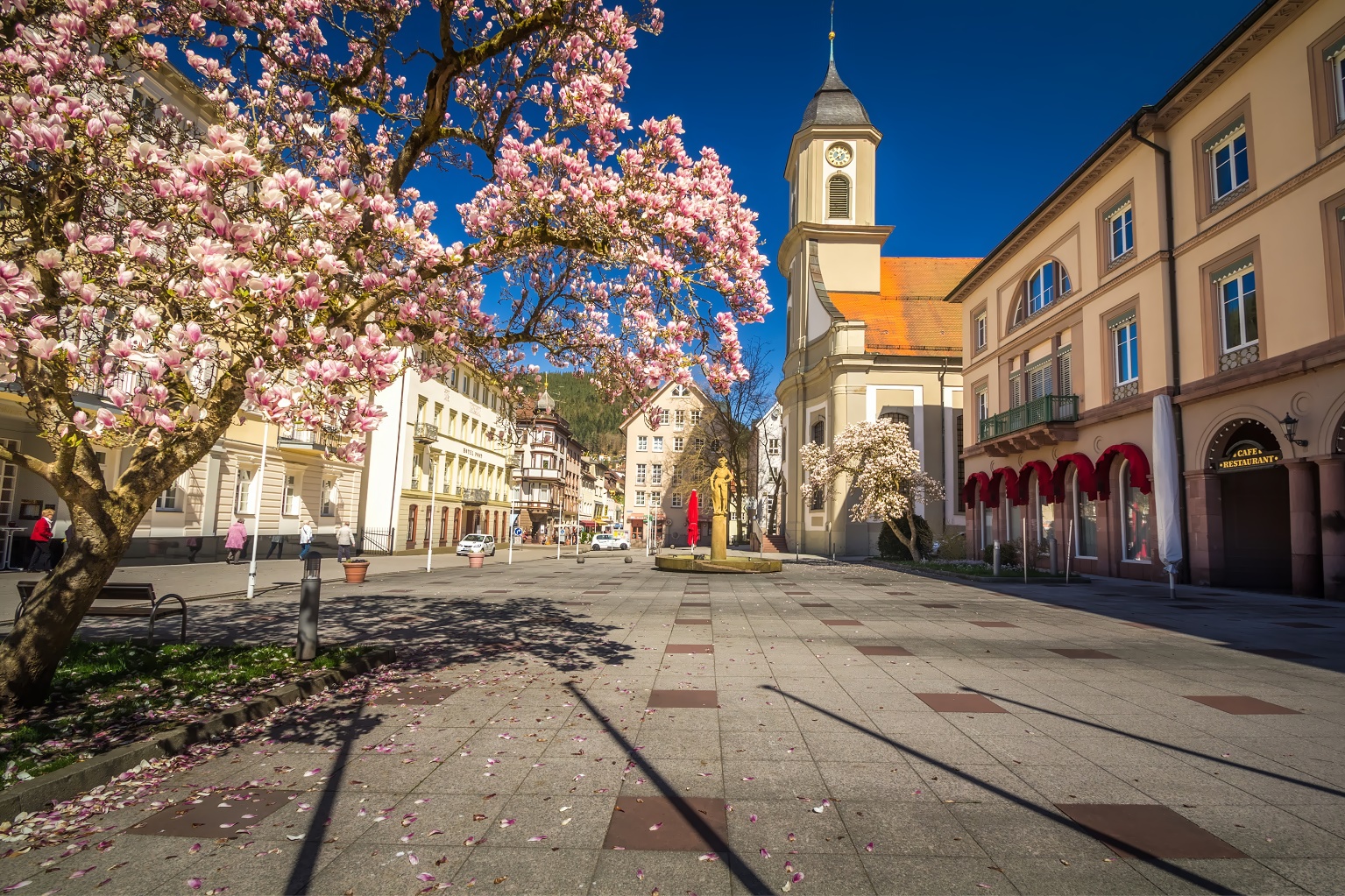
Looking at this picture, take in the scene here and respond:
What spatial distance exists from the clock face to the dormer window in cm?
1917

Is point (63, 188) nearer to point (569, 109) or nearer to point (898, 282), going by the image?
point (569, 109)

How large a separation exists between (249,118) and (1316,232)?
756 inches

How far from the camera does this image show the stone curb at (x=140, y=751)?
3.85 metres

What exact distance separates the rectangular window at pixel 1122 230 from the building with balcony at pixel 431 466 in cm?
2340

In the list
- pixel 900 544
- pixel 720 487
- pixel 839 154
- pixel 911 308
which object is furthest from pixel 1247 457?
pixel 839 154

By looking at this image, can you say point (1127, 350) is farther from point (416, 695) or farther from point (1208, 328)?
point (416, 695)

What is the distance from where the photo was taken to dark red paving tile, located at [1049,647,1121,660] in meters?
8.59

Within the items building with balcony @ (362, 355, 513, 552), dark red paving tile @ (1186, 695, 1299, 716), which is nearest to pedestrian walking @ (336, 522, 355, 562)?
building with balcony @ (362, 355, 513, 552)

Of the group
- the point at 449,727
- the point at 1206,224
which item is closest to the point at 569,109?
the point at 449,727

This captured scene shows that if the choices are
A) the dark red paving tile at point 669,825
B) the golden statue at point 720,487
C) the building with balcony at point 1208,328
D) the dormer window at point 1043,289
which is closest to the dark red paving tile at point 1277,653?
the building with balcony at point 1208,328

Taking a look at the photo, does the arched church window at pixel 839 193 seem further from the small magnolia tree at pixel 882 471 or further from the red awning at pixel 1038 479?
the red awning at pixel 1038 479

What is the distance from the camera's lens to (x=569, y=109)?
285 inches

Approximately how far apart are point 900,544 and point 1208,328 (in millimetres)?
17182

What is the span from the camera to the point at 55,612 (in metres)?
5.19
